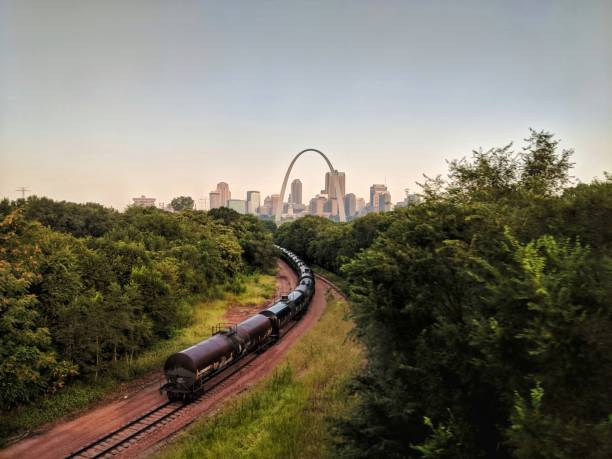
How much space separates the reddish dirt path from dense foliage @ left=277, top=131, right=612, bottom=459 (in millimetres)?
10792

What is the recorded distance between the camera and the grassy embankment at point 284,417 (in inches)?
574

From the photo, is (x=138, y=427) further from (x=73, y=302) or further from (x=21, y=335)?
(x=73, y=302)

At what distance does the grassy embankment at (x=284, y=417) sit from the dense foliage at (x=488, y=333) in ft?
5.81

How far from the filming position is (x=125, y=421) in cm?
1825

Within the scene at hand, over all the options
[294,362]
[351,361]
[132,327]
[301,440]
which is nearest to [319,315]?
[294,362]

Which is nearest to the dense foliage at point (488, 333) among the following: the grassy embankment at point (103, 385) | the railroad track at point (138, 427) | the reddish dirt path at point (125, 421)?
the reddish dirt path at point (125, 421)

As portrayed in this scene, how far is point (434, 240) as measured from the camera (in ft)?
39.3

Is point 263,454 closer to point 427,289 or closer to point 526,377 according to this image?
point 427,289

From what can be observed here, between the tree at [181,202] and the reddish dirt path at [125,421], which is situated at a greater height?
the tree at [181,202]

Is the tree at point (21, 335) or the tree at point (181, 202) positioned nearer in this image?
the tree at point (21, 335)

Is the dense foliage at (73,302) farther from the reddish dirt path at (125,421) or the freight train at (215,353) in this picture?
the freight train at (215,353)

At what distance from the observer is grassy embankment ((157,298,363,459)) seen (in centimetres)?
1458

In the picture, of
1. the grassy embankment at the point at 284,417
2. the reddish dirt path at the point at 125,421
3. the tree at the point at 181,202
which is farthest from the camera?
the tree at the point at 181,202

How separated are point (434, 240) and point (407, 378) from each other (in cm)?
441
